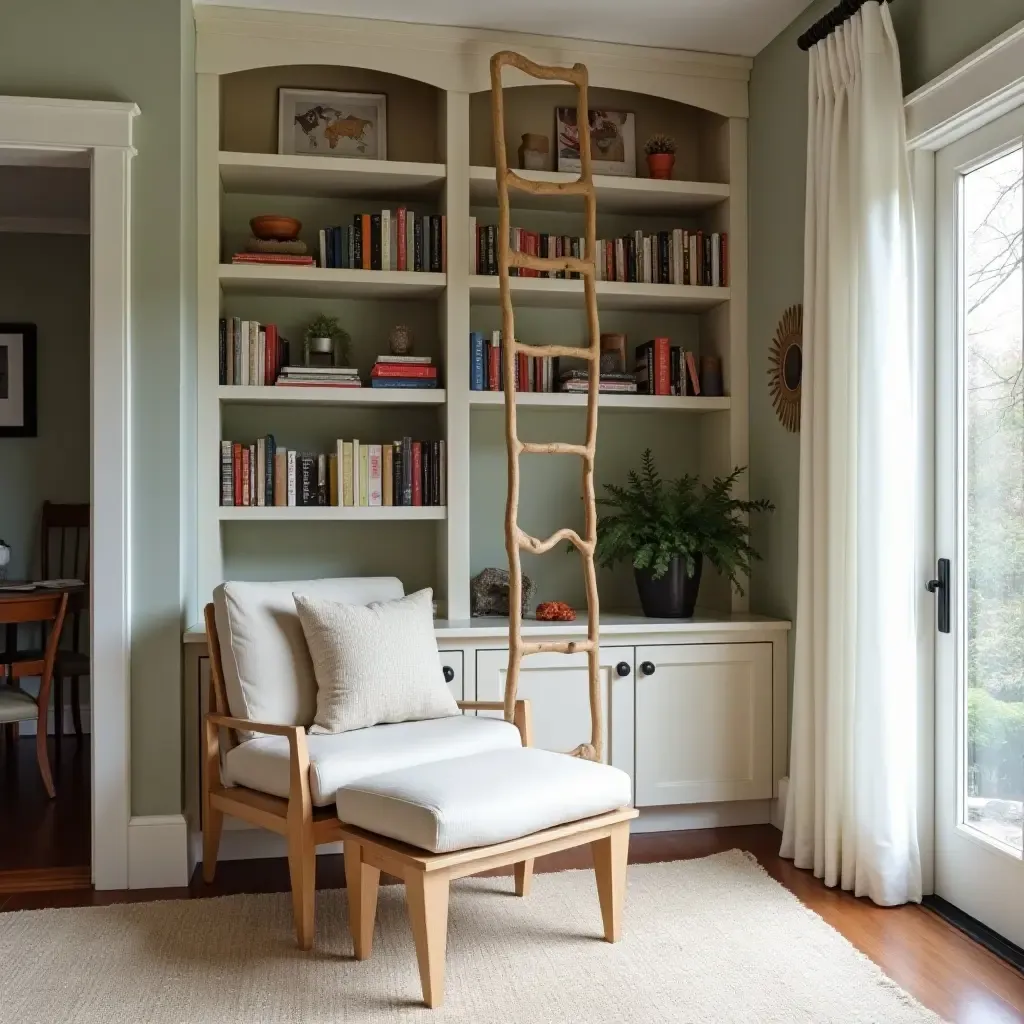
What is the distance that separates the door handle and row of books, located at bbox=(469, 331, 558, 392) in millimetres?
1504

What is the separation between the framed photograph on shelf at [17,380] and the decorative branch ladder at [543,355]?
123 inches

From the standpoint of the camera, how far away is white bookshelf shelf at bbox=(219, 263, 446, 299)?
3.65m

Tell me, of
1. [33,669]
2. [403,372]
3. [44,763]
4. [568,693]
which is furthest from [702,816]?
[33,669]

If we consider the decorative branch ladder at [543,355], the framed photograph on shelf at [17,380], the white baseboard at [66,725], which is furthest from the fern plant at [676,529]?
the framed photograph on shelf at [17,380]

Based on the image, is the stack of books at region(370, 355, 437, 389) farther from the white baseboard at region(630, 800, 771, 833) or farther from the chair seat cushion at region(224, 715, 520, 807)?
the white baseboard at region(630, 800, 771, 833)

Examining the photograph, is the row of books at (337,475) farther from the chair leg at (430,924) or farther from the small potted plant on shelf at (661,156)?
the chair leg at (430,924)

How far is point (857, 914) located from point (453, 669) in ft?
4.59

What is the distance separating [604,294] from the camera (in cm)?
390

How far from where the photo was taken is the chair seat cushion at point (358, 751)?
269cm

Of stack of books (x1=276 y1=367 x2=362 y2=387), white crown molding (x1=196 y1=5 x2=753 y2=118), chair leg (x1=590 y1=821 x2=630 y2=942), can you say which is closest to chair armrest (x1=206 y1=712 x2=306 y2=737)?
chair leg (x1=590 y1=821 x2=630 y2=942)

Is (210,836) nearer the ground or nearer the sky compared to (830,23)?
nearer the ground

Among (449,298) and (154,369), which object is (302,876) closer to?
(154,369)

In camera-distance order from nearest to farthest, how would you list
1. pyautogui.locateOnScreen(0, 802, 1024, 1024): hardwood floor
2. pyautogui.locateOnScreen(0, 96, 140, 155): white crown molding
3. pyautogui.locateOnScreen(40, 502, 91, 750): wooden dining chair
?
1. pyautogui.locateOnScreen(0, 802, 1024, 1024): hardwood floor
2. pyautogui.locateOnScreen(0, 96, 140, 155): white crown molding
3. pyautogui.locateOnScreen(40, 502, 91, 750): wooden dining chair

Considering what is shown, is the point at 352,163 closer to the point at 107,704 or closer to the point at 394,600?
the point at 394,600
